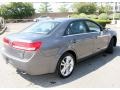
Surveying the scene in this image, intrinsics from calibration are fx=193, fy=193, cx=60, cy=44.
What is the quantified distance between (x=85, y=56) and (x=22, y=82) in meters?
1.92

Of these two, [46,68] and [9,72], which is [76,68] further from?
[9,72]

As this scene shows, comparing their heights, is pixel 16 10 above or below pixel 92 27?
above

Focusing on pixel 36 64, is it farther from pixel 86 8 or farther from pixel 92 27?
pixel 86 8

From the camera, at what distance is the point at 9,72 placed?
17.4 ft

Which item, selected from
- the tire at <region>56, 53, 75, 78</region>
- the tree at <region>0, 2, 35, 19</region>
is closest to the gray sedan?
the tire at <region>56, 53, 75, 78</region>

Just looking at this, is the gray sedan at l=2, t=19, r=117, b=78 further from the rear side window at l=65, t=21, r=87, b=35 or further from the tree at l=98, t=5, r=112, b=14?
the tree at l=98, t=5, r=112, b=14

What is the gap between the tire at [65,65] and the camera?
463cm

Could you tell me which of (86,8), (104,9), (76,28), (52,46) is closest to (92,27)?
(76,28)

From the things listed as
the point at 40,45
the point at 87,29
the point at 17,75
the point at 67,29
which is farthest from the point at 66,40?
the point at 17,75

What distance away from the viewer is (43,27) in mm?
5125

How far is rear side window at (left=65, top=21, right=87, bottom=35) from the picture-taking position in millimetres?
4988

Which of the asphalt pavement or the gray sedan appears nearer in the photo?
the gray sedan

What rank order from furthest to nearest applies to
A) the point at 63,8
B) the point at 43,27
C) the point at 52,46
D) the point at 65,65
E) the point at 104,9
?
the point at 63,8, the point at 104,9, the point at 43,27, the point at 65,65, the point at 52,46

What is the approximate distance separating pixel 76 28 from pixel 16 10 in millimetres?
39423
